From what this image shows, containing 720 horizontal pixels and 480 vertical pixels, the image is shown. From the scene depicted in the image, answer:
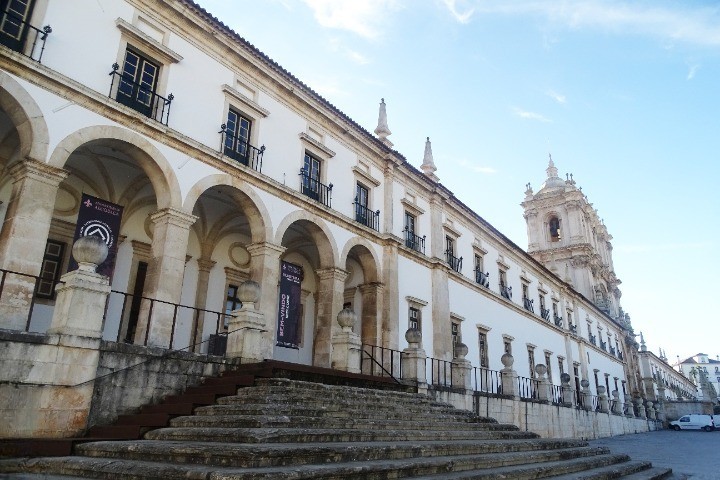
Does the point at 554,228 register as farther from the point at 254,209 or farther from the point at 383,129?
the point at 254,209

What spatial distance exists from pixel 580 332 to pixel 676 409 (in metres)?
20.1

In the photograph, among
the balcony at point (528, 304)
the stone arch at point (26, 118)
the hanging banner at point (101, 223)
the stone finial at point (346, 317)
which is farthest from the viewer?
the balcony at point (528, 304)

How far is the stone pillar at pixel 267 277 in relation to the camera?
13.4m

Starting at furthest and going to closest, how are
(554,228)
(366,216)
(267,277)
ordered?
(554,228) < (366,216) < (267,277)

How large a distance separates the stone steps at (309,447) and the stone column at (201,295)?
601cm

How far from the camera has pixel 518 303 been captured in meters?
28.1

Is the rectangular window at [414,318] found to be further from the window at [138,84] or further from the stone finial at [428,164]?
the window at [138,84]

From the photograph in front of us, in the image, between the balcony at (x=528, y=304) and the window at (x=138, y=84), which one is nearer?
the window at (x=138, y=84)

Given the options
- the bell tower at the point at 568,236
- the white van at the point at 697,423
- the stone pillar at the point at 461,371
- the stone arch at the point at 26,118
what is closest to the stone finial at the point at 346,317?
the stone pillar at the point at 461,371

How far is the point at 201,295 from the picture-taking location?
15.9 metres

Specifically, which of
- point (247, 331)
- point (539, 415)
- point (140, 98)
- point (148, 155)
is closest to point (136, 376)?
point (247, 331)

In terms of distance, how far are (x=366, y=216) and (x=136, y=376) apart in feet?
34.7

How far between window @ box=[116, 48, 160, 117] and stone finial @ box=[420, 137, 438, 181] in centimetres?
1290

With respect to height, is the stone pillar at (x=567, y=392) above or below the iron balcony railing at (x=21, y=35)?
below
